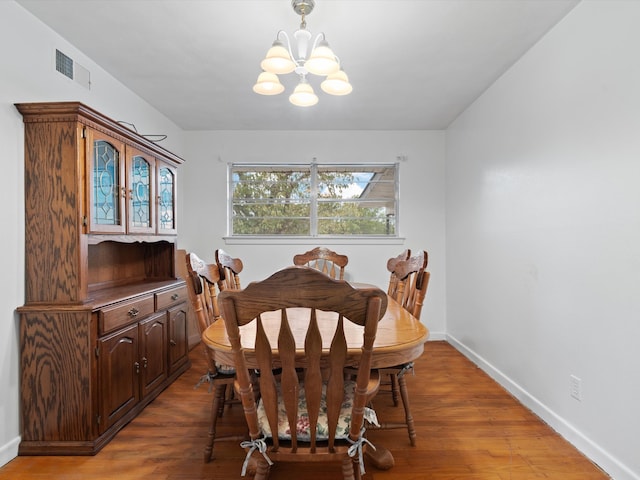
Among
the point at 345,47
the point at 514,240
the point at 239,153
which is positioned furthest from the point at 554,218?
the point at 239,153

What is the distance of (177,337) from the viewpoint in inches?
110

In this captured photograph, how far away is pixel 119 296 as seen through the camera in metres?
2.11

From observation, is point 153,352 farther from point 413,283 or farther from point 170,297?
point 413,283

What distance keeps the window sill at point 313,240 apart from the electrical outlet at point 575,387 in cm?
220

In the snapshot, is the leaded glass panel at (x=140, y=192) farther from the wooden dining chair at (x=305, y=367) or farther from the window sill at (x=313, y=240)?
the wooden dining chair at (x=305, y=367)

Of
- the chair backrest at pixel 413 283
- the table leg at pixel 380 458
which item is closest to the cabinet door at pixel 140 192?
the chair backrest at pixel 413 283

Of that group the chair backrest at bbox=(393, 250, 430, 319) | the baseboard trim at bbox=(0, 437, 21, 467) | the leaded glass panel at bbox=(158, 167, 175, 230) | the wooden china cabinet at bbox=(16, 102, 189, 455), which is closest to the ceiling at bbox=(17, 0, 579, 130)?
the wooden china cabinet at bbox=(16, 102, 189, 455)

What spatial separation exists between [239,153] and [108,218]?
211 cm

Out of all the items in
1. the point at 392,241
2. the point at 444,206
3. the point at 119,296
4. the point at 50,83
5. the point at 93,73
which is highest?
the point at 93,73

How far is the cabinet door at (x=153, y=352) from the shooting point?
2295 mm

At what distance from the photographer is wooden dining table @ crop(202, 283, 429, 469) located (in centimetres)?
130

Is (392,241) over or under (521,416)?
over

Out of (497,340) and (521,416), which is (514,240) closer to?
(497,340)

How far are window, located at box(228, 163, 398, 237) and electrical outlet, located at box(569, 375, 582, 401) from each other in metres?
2.36
